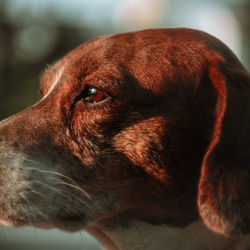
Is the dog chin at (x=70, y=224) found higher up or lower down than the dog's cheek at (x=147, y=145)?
lower down

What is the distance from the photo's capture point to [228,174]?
67.1 inches

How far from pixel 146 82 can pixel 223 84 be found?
312 mm

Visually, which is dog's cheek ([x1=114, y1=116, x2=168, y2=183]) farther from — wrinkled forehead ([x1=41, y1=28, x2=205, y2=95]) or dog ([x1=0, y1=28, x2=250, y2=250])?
wrinkled forehead ([x1=41, y1=28, x2=205, y2=95])

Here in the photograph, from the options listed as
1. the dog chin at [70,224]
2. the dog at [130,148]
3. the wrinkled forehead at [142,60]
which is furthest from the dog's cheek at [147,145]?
the dog chin at [70,224]

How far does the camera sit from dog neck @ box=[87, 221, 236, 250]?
1.88 meters

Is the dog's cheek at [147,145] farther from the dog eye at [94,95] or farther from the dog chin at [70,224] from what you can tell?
the dog chin at [70,224]

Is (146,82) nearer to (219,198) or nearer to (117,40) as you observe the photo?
(117,40)

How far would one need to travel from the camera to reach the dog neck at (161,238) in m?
1.88

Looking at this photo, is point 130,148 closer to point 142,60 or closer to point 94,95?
point 94,95

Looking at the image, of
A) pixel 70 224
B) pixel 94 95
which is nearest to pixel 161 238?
pixel 70 224

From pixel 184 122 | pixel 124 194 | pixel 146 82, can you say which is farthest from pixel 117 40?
pixel 124 194

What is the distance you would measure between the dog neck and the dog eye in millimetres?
547

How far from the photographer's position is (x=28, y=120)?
2.00 meters

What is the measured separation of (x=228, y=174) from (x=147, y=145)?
35 centimetres
